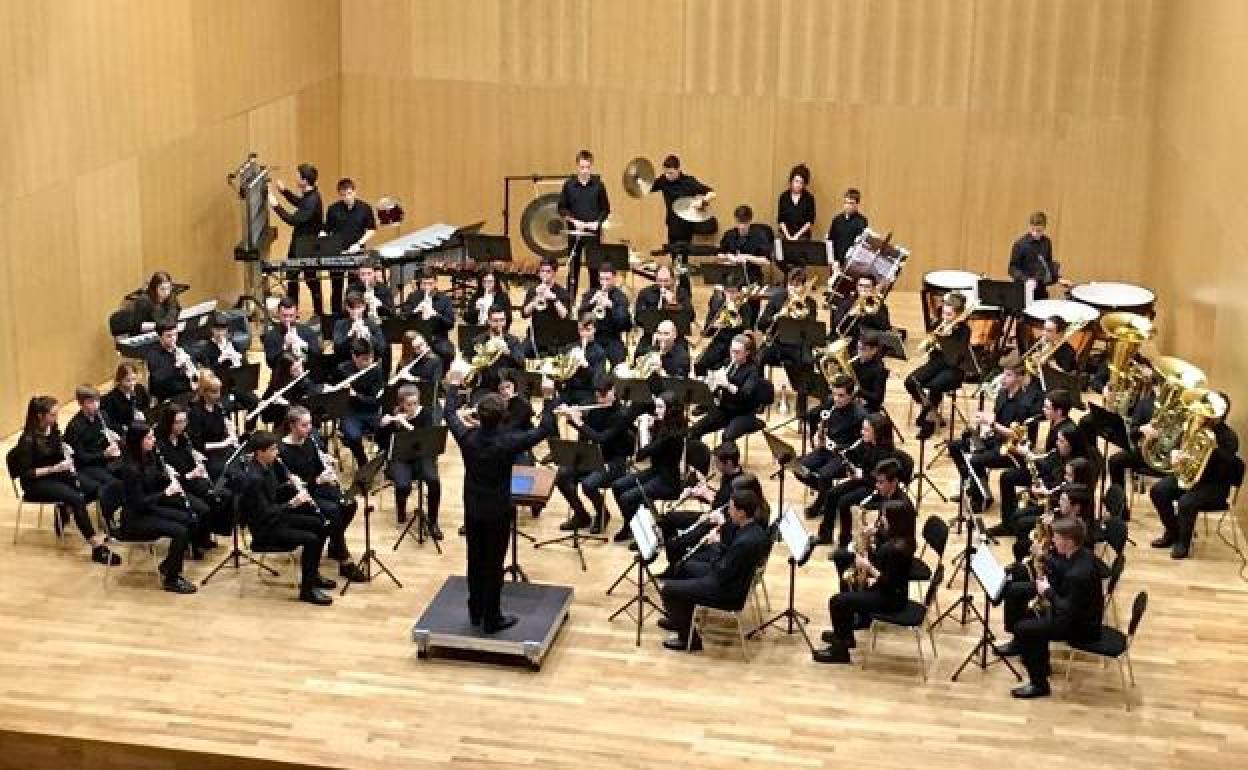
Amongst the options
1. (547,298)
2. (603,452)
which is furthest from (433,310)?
(603,452)

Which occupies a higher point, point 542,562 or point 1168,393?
point 1168,393

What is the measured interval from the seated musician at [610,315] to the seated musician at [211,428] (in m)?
3.42

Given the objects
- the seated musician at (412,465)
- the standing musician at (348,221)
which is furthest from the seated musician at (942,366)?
the standing musician at (348,221)

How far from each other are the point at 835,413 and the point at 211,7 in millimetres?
8255

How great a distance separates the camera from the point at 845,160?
2030cm

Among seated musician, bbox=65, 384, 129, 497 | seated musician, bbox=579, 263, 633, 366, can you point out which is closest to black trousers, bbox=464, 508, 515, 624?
seated musician, bbox=65, 384, 129, 497

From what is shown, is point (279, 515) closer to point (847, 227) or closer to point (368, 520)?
point (368, 520)

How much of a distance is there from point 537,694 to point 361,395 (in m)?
3.99

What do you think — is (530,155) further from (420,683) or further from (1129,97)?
(420,683)

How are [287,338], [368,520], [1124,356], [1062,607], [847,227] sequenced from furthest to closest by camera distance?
[847,227] → [287,338] → [1124,356] → [368,520] → [1062,607]

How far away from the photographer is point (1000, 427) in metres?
13.4

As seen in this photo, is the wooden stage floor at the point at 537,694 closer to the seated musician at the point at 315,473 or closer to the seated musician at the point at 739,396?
the seated musician at the point at 315,473

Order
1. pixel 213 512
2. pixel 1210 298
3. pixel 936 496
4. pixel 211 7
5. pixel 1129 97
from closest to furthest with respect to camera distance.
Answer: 1. pixel 213 512
2. pixel 936 496
3. pixel 1210 298
4. pixel 211 7
5. pixel 1129 97

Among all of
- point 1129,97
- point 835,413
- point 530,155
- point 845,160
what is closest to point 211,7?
point 530,155
